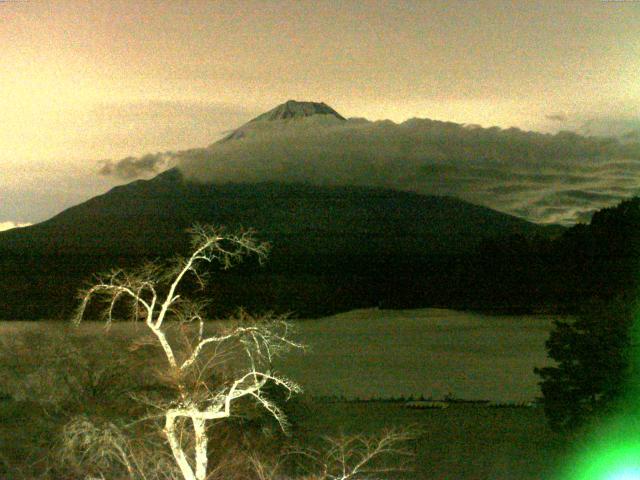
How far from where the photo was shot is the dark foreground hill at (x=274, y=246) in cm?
3203

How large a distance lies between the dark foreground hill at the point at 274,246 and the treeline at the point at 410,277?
0.26 feet

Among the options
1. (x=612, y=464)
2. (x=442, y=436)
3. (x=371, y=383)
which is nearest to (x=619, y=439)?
(x=612, y=464)

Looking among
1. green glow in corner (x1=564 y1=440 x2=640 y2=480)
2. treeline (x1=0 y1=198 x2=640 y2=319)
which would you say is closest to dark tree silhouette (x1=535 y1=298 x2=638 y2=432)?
green glow in corner (x1=564 y1=440 x2=640 y2=480)

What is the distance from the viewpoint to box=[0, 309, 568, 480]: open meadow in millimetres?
A: 17344

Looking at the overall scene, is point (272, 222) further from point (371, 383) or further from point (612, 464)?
point (612, 464)

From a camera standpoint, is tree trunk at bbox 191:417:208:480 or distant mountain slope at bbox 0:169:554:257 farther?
distant mountain slope at bbox 0:169:554:257

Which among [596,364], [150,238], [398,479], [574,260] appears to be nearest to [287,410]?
[398,479]

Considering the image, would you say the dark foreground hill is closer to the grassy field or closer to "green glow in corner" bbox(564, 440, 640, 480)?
the grassy field

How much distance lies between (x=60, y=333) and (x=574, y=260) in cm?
2485

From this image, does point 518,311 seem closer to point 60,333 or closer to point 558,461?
Answer: point 558,461

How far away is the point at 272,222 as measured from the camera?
37.2m

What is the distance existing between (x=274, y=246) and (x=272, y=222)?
4094mm

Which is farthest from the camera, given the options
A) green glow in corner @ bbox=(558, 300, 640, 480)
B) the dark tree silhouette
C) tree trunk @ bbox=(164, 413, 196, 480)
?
the dark tree silhouette

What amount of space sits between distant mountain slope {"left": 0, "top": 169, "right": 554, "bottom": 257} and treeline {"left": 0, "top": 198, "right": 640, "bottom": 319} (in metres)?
0.88
